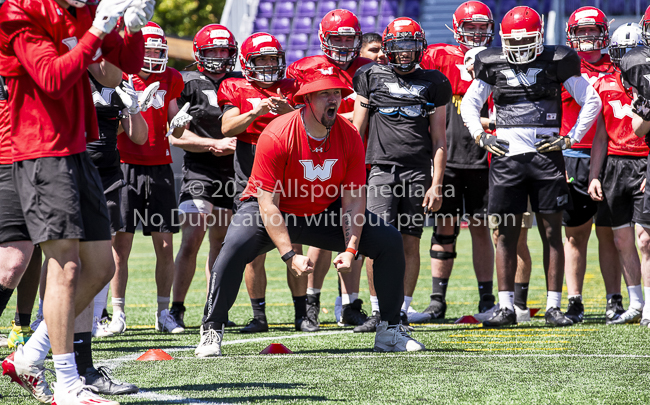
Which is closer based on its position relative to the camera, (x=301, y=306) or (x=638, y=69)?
(x=638, y=69)

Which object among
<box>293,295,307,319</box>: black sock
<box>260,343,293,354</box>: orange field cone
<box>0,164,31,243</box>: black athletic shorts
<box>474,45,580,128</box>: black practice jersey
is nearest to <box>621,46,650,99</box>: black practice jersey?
<box>474,45,580,128</box>: black practice jersey

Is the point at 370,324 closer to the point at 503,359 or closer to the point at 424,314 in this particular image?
the point at 424,314

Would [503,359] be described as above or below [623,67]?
below

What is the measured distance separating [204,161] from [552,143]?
8.82 feet

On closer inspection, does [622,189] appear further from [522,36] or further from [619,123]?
[522,36]

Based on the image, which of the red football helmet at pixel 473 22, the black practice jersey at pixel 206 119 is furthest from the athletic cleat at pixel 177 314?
the red football helmet at pixel 473 22

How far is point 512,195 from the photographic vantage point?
5691mm

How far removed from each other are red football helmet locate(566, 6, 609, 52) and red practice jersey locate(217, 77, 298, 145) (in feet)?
7.27

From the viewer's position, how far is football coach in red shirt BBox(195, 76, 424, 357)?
179 inches

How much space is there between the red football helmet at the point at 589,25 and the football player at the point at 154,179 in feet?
10.2

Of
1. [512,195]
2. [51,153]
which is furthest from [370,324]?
[51,153]

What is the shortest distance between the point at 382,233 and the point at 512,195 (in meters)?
1.44

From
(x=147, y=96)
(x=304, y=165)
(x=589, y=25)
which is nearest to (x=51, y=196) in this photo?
(x=304, y=165)

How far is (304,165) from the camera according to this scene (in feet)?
15.2
